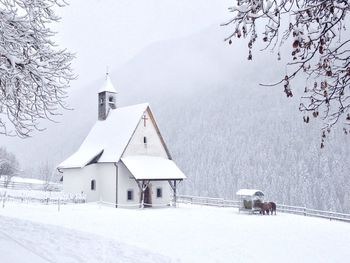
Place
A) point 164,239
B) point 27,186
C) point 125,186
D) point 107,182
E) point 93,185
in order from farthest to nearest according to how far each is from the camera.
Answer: point 27,186 < point 93,185 < point 107,182 < point 125,186 < point 164,239

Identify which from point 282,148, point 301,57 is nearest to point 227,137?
point 282,148

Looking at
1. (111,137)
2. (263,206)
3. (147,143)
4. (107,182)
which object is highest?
(111,137)

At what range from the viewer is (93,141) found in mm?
36094

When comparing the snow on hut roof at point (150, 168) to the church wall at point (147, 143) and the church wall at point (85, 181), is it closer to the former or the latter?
the church wall at point (147, 143)

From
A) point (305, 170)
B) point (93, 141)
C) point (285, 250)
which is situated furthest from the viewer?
point (305, 170)

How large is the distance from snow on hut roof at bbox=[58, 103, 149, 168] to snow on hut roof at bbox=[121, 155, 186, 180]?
1.34 m

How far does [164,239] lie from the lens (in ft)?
51.7

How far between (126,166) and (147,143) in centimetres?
383

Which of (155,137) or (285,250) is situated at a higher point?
(155,137)

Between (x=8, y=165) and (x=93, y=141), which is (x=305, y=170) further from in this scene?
(x=93, y=141)

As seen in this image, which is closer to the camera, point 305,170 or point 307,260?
point 307,260

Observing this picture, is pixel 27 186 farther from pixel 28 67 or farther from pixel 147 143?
pixel 28 67

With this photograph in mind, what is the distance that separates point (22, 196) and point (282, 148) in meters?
114

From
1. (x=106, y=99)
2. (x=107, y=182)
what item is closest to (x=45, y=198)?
(x=107, y=182)
